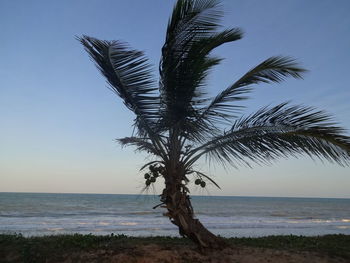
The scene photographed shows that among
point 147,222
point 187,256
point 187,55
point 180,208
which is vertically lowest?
point 147,222

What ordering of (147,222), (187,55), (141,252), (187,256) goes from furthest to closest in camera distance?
(147,222)
(141,252)
(187,256)
(187,55)

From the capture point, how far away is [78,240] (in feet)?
25.6

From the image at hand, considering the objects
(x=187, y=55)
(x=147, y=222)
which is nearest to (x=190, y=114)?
(x=187, y=55)

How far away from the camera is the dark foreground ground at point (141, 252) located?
660 cm

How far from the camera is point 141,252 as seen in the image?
6859 mm

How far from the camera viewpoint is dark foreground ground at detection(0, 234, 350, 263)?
660cm

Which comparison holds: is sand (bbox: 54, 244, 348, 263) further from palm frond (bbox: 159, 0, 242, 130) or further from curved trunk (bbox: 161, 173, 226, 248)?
palm frond (bbox: 159, 0, 242, 130)

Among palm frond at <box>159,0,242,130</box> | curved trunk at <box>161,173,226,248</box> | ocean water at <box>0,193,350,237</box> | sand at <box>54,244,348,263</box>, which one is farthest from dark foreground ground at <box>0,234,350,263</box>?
palm frond at <box>159,0,242,130</box>

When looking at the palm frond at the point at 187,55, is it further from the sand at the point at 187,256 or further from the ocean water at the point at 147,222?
the sand at the point at 187,256

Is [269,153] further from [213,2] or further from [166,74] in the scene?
[213,2]

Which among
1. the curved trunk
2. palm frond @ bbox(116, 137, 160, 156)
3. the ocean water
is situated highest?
palm frond @ bbox(116, 137, 160, 156)

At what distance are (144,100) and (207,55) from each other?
1.43 metres

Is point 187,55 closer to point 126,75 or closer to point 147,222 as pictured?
point 126,75

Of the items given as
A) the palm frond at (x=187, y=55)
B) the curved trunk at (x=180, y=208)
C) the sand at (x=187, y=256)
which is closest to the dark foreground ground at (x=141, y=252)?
the sand at (x=187, y=256)
